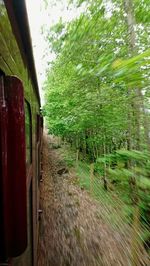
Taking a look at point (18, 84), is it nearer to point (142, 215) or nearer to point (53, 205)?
point (142, 215)

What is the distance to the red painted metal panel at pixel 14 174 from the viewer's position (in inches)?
25.8

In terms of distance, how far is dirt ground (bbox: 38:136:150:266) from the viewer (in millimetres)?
4041

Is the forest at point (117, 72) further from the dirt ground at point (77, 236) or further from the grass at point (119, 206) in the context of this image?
the dirt ground at point (77, 236)

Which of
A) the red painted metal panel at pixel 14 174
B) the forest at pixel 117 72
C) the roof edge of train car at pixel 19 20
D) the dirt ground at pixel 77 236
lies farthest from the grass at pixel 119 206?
the red painted metal panel at pixel 14 174

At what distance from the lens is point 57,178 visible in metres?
9.55

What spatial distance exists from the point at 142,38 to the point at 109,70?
4.34 m

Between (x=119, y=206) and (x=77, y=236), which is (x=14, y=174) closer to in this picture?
(x=119, y=206)

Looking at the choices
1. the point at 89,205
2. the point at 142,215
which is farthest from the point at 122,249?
the point at 89,205

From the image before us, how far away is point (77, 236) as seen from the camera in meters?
4.82

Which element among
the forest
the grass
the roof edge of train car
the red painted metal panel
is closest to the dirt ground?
the grass

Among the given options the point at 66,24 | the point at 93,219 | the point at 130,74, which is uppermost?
the point at 66,24

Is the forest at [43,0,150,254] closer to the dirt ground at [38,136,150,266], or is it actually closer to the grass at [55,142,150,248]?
the grass at [55,142,150,248]

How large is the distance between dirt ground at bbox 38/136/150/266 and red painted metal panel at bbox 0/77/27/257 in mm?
3012

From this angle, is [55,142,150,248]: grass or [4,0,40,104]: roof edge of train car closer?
[4,0,40,104]: roof edge of train car
